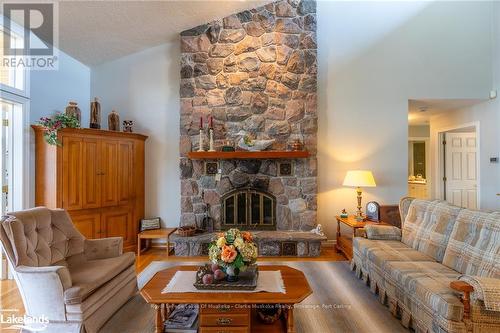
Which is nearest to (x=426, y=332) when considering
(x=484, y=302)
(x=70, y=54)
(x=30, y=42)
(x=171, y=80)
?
(x=484, y=302)

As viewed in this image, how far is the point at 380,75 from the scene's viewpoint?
4883mm

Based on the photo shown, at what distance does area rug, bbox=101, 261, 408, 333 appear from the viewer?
2318mm

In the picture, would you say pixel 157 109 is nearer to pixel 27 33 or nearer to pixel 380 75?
pixel 27 33

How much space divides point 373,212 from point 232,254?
9.82ft

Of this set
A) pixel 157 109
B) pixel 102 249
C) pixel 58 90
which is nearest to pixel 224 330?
pixel 102 249

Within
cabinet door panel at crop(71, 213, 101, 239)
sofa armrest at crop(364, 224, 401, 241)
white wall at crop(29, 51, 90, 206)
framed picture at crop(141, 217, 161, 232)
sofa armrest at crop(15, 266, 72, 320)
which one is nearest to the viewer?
sofa armrest at crop(15, 266, 72, 320)

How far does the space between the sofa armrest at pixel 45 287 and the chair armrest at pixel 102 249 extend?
66 cm

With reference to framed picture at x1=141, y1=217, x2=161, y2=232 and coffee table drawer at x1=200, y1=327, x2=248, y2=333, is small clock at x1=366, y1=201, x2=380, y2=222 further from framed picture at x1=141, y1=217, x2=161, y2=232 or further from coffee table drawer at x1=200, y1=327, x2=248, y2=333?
framed picture at x1=141, y1=217, x2=161, y2=232

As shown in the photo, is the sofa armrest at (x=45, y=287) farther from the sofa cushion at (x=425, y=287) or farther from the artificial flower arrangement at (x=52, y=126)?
the sofa cushion at (x=425, y=287)

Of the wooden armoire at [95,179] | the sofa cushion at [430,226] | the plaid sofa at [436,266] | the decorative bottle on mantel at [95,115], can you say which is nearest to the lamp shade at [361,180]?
the plaid sofa at [436,266]

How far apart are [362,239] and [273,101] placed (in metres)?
2.54

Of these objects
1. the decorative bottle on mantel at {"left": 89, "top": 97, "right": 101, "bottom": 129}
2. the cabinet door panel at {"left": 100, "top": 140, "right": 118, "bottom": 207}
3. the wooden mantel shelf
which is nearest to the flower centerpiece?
the wooden mantel shelf

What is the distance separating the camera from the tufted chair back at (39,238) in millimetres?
2129

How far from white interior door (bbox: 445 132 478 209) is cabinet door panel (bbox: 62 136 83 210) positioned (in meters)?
6.71
